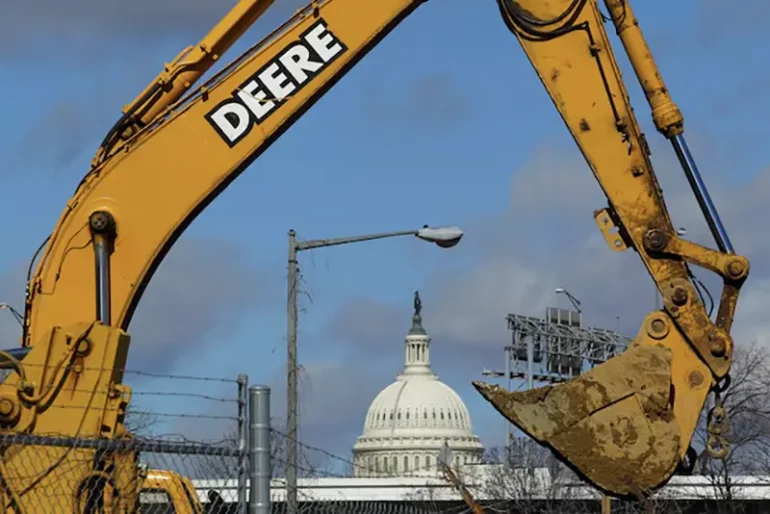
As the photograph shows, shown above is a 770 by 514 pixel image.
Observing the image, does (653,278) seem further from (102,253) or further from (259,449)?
(259,449)

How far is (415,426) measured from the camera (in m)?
187

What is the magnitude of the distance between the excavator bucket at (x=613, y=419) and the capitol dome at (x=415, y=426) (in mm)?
160199

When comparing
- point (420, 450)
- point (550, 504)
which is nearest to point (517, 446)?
point (550, 504)

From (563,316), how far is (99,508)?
289 ft

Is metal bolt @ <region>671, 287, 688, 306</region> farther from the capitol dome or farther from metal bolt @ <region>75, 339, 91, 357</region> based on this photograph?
the capitol dome

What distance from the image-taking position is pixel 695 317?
1230 cm

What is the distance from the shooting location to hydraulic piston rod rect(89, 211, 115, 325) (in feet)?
40.0

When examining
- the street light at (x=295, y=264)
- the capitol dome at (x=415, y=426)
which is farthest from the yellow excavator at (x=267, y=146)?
the capitol dome at (x=415, y=426)

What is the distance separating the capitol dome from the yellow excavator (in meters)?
160

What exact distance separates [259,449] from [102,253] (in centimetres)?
367

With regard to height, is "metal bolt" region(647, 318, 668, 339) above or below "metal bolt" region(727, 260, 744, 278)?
below

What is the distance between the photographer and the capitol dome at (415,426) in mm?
178250

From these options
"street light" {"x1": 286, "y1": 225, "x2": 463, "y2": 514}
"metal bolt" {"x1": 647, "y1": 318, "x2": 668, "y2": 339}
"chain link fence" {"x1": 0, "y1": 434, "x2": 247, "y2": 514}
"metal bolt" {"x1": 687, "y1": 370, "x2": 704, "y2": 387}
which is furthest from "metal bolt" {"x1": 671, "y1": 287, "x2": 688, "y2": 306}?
"street light" {"x1": 286, "y1": 225, "x2": 463, "y2": 514}

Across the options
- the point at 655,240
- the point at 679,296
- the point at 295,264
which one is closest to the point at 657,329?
the point at 679,296
